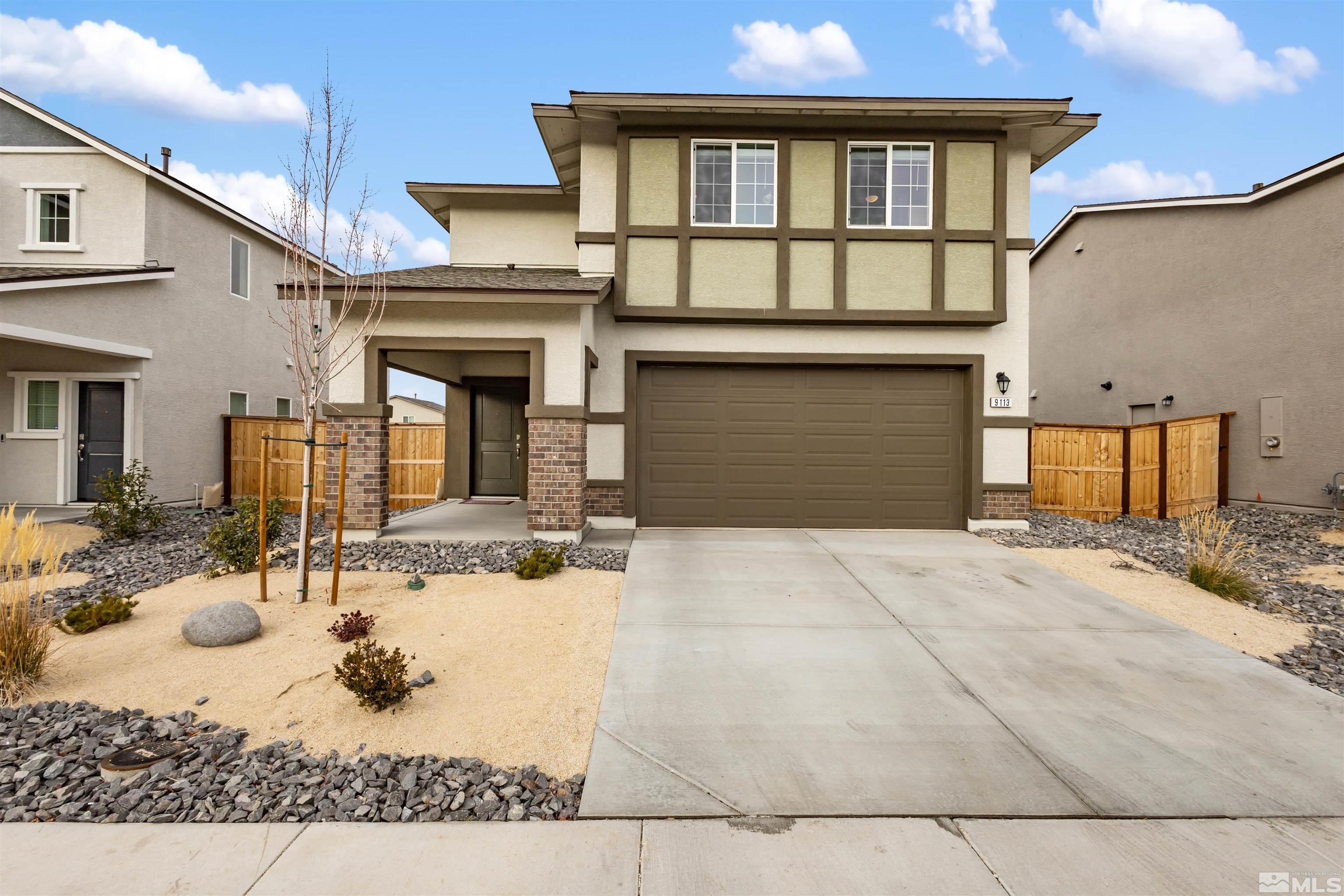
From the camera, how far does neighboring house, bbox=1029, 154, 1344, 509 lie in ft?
36.5

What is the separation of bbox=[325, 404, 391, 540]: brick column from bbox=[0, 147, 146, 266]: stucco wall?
7508 mm

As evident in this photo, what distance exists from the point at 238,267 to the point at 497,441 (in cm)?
743

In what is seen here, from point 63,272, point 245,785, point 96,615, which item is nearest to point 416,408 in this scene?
point 63,272

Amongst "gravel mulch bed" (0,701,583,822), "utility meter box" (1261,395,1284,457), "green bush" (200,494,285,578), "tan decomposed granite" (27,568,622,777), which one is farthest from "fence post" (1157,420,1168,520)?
→ "green bush" (200,494,285,578)

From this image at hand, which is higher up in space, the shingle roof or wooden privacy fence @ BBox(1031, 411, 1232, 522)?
the shingle roof

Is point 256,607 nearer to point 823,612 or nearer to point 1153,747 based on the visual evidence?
point 823,612

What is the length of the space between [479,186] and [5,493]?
1033 centimetres

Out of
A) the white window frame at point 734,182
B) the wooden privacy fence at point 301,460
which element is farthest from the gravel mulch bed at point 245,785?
the wooden privacy fence at point 301,460

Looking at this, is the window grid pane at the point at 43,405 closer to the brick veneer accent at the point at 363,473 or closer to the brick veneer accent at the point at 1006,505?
the brick veneer accent at the point at 363,473

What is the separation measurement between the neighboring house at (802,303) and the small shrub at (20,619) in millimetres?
5174

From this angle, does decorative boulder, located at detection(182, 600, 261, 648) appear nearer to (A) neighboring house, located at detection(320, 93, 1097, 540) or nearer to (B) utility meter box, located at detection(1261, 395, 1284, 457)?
(A) neighboring house, located at detection(320, 93, 1097, 540)

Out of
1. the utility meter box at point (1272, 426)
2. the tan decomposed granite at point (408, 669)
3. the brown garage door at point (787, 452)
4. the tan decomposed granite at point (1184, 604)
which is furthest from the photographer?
the utility meter box at point (1272, 426)

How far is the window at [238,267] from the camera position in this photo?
45.7 feet

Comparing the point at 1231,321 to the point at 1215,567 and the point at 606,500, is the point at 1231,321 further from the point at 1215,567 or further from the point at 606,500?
the point at 606,500
